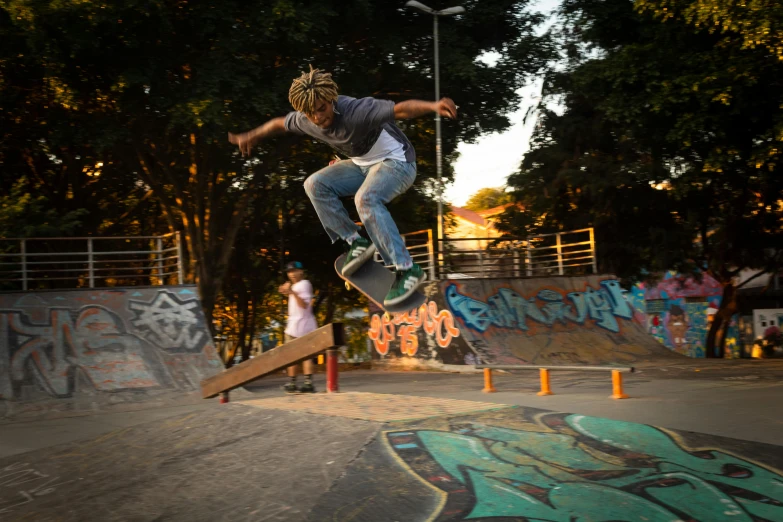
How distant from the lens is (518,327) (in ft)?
65.5

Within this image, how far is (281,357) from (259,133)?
199 cm

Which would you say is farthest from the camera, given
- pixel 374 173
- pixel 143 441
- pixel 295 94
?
pixel 143 441

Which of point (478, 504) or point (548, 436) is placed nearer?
point (478, 504)

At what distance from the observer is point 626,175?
932 inches

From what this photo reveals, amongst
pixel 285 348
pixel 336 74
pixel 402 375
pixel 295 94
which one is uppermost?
pixel 336 74

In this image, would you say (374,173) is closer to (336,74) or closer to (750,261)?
(336,74)

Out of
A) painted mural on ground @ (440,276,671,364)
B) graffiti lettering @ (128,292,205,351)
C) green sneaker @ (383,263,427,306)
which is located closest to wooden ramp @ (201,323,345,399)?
green sneaker @ (383,263,427,306)

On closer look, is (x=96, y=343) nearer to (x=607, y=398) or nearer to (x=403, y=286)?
(x=607, y=398)

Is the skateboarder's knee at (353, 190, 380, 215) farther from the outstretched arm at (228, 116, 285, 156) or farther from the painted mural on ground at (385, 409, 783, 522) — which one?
the painted mural on ground at (385, 409, 783, 522)

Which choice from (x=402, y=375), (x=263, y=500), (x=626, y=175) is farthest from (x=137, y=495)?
(x=626, y=175)

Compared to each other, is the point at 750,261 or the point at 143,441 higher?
the point at 750,261

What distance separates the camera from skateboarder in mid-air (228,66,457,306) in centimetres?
522

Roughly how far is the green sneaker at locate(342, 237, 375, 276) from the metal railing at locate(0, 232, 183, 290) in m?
10.9

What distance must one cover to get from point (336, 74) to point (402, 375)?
7.51m
